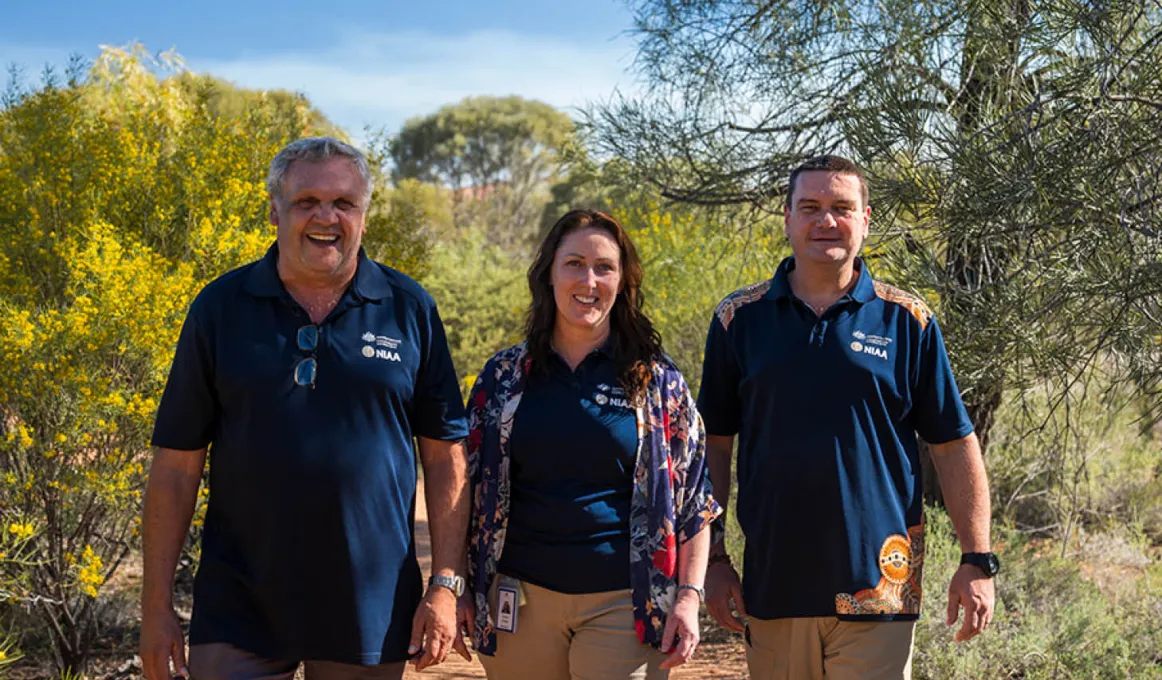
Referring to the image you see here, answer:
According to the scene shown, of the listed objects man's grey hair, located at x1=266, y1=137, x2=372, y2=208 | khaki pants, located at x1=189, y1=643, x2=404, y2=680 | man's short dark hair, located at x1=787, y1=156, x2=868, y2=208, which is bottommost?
khaki pants, located at x1=189, y1=643, x2=404, y2=680

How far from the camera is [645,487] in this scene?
301 centimetres

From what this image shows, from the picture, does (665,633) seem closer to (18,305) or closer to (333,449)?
(333,449)

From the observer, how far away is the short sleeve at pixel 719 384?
333 centimetres

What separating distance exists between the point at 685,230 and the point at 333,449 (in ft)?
24.3

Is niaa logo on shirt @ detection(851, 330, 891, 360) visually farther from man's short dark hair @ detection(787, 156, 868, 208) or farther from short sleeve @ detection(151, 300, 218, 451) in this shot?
short sleeve @ detection(151, 300, 218, 451)

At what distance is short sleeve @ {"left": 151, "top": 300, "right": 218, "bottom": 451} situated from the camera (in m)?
2.84

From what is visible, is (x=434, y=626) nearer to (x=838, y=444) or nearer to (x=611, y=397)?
(x=611, y=397)

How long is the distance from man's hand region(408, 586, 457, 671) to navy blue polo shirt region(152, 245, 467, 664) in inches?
1.6

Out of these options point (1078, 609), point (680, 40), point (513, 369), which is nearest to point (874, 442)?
point (513, 369)

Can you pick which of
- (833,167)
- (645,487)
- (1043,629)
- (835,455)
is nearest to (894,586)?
(835,455)

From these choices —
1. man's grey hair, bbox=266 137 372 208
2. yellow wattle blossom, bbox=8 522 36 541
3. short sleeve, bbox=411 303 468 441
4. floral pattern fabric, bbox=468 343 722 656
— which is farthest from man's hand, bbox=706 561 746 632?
yellow wattle blossom, bbox=8 522 36 541

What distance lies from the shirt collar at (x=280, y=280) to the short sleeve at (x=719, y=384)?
0.91m

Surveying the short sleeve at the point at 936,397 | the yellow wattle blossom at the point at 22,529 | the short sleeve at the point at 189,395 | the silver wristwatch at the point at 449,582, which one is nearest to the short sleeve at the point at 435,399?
the silver wristwatch at the point at 449,582

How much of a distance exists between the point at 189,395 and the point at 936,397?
1895 mm
